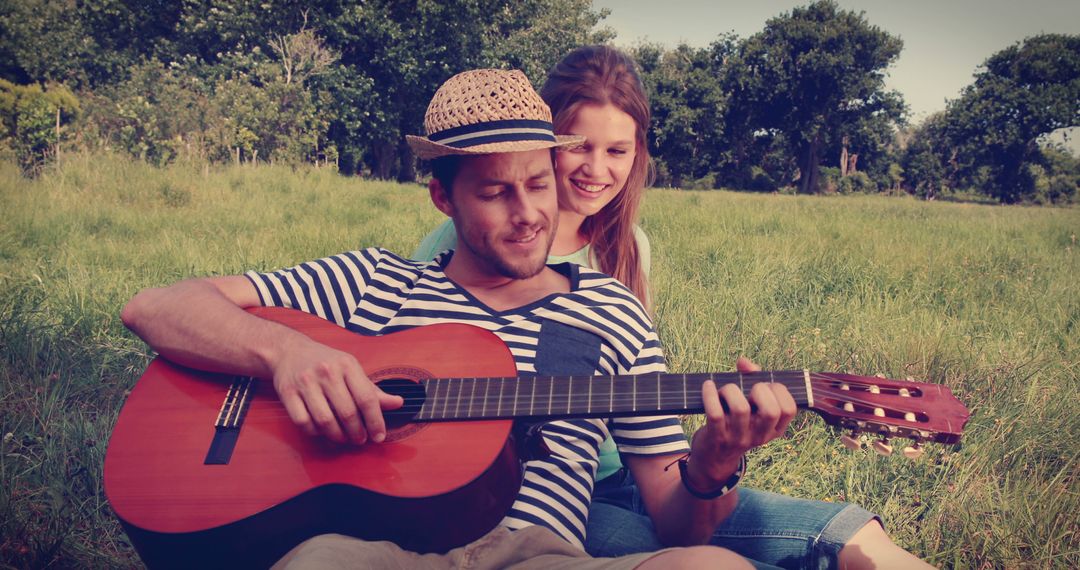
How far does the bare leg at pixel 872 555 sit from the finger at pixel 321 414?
1247 mm

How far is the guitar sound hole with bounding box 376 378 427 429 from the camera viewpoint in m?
1.56

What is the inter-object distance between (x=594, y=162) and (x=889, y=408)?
6.21 ft

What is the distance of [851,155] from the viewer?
38625mm

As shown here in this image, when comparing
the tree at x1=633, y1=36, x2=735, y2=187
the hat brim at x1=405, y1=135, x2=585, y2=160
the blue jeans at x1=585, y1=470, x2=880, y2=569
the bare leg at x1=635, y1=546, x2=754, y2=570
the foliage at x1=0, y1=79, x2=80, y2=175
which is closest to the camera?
the bare leg at x1=635, y1=546, x2=754, y2=570

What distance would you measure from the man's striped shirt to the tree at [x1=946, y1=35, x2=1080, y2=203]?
4031 cm

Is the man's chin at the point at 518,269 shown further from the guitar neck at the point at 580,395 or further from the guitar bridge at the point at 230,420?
the guitar bridge at the point at 230,420

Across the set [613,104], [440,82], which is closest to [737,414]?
[613,104]

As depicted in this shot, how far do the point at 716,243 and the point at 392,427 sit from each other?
15.5 ft

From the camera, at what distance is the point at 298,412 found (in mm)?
1510

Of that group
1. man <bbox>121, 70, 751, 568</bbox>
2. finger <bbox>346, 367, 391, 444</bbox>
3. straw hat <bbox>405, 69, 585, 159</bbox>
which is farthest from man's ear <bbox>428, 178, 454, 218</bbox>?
finger <bbox>346, 367, 391, 444</bbox>

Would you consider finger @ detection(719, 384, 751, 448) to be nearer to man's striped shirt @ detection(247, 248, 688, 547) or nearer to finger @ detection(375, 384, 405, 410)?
man's striped shirt @ detection(247, 248, 688, 547)

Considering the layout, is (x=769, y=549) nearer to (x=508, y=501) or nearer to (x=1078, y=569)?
(x=508, y=501)

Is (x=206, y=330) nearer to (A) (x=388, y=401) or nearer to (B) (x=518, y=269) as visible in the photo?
(A) (x=388, y=401)

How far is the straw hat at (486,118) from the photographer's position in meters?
1.90
